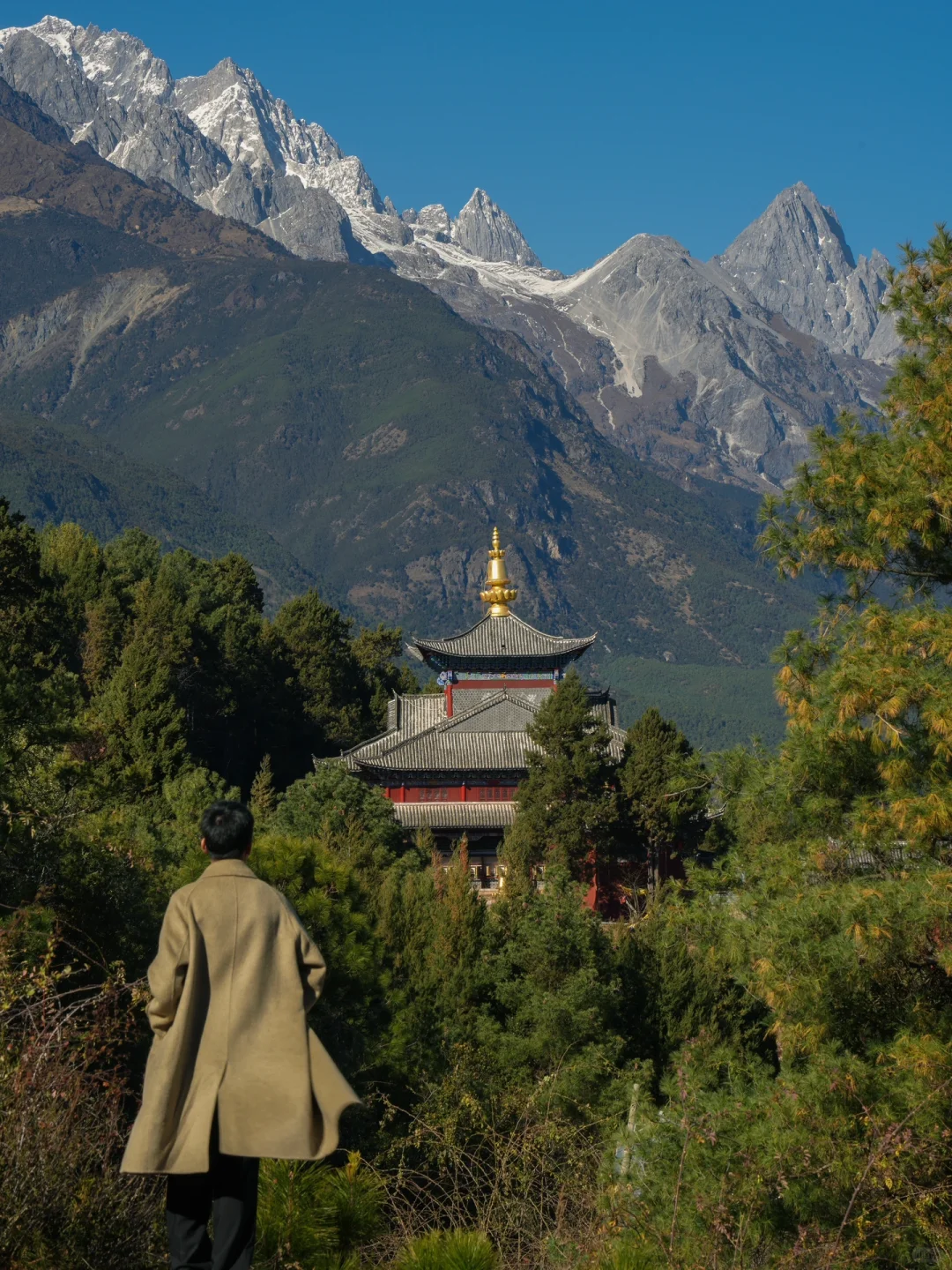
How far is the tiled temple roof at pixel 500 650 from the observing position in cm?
5712

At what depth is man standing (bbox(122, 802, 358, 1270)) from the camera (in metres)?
6.82

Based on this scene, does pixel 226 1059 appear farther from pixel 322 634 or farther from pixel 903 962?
pixel 322 634

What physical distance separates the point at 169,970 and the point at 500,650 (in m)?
50.8

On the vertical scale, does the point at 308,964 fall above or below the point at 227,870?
below

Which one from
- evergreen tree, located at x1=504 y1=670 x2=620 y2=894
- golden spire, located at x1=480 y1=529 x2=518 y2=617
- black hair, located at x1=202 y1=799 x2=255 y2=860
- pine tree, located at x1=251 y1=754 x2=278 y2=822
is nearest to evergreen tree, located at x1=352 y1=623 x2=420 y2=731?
golden spire, located at x1=480 y1=529 x2=518 y2=617

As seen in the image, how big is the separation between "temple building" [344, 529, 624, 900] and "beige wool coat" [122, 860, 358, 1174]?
4121 cm

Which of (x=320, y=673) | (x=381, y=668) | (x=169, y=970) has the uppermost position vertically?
(x=381, y=668)

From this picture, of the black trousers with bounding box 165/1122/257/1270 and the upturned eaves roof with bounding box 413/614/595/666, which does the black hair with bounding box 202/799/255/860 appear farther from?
the upturned eaves roof with bounding box 413/614/595/666

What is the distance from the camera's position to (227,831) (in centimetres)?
728

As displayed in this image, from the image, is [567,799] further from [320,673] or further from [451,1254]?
[451,1254]

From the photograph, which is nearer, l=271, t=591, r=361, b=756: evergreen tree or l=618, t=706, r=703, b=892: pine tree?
l=618, t=706, r=703, b=892: pine tree

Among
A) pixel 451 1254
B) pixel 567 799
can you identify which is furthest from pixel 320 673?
pixel 451 1254

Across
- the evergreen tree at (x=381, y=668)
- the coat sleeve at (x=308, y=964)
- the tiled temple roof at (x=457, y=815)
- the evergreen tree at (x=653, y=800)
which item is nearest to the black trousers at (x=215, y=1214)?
the coat sleeve at (x=308, y=964)

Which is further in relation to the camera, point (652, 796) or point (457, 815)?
point (457, 815)
